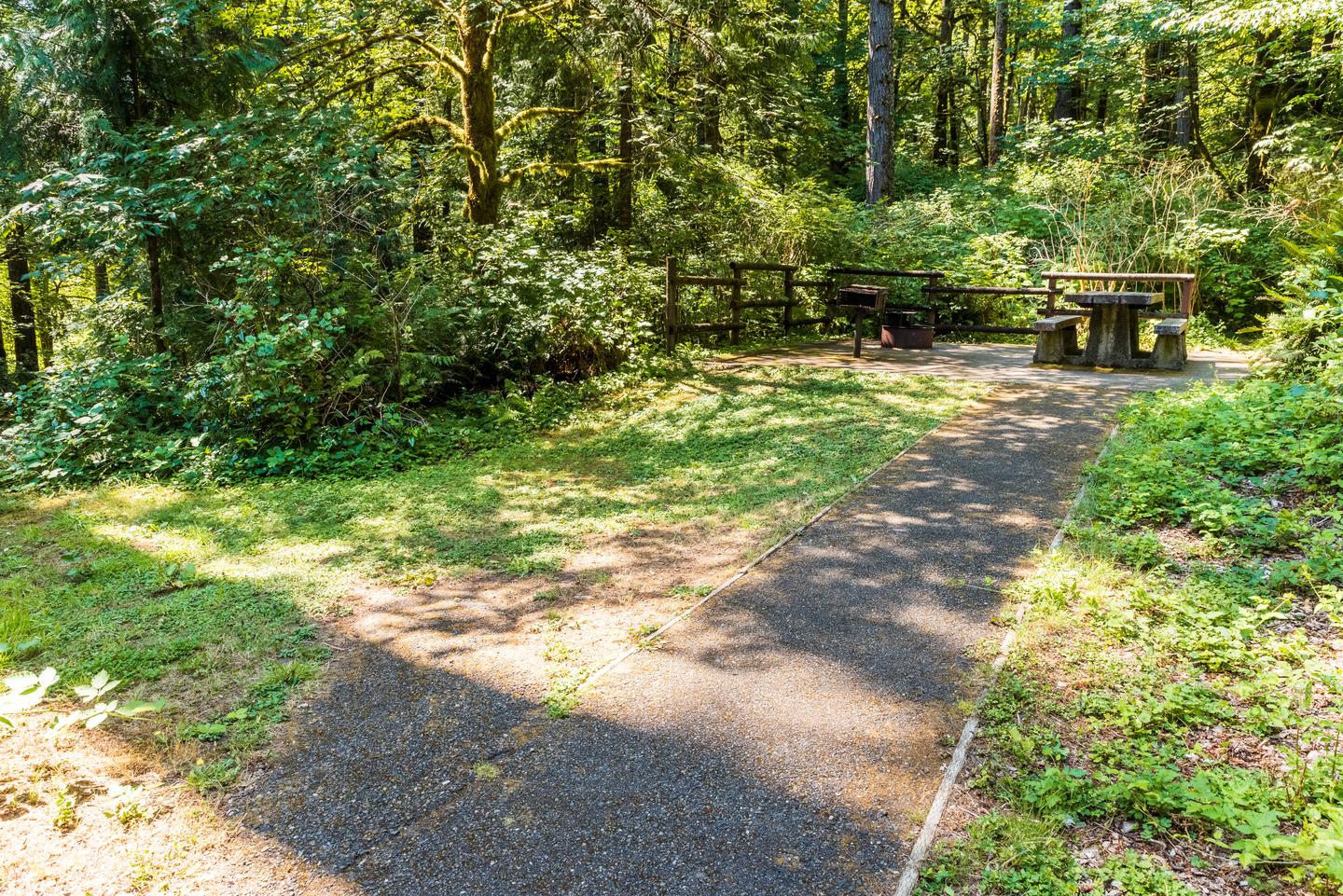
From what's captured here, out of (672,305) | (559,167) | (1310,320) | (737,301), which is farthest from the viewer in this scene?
(559,167)

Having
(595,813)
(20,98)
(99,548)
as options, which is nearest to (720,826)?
(595,813)

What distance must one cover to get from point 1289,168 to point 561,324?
11730 mm

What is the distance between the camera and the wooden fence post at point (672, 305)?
1021 centimetres

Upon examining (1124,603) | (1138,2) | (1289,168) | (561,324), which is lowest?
(1124,603)

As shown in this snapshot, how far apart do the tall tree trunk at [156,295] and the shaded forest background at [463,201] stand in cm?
4

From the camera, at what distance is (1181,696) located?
3.07 metres

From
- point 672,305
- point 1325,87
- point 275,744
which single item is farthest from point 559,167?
point 1325,87

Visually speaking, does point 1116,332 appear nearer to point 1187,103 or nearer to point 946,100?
point 1187,103

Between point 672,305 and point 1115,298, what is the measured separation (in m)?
5.28

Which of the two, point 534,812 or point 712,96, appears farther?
point 712,96

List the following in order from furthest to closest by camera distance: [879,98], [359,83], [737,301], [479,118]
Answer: [879,98] < [737,301] < [359,83] < [479,118]

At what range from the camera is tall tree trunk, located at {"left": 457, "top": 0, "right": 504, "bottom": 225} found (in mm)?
10141

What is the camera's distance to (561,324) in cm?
940

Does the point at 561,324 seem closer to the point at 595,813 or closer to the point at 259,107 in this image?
the point at 259,107
